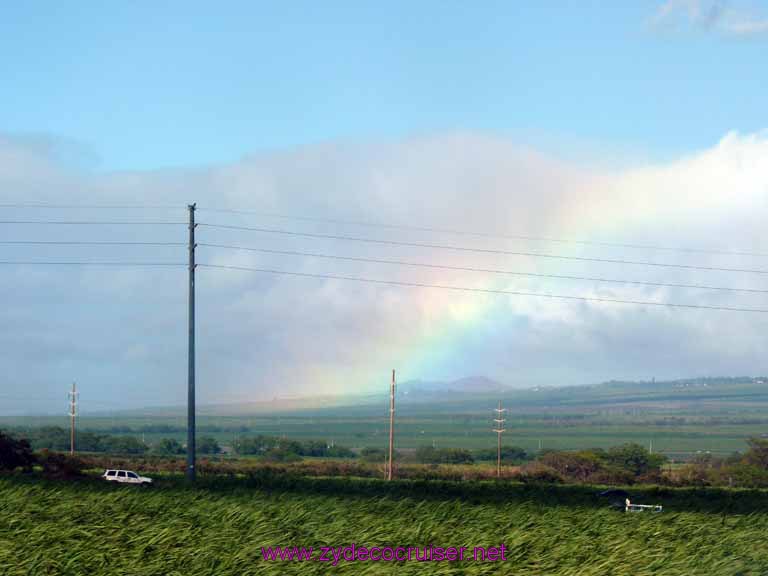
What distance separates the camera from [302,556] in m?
24.5

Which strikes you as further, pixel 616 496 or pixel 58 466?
pixel 58 466

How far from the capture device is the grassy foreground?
23.5m

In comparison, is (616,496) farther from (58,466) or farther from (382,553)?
(58,466)

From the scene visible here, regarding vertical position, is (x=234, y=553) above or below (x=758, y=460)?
above

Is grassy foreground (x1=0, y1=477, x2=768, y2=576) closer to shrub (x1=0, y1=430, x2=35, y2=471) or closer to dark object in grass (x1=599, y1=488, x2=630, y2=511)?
dark object in grass (x1=599, y1=488, x2=630, y2=511)

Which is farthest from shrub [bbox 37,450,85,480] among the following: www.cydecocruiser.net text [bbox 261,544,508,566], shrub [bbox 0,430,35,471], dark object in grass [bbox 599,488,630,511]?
www.cydecocruiser.net text [bbox 261,544,508,566]

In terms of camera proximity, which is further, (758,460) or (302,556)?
(758,460)

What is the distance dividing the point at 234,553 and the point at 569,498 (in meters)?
25.8

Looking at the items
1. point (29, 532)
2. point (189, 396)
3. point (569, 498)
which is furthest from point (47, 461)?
point (29, 532)

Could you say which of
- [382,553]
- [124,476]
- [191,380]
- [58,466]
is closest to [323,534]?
[382,553]

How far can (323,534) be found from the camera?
27.3 meters

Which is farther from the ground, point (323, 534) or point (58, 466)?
point (323, 534)

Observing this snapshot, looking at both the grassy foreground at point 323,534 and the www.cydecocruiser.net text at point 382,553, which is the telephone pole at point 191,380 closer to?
the grassy foreground at point 323,534

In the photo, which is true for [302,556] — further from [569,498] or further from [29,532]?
[569,498]
